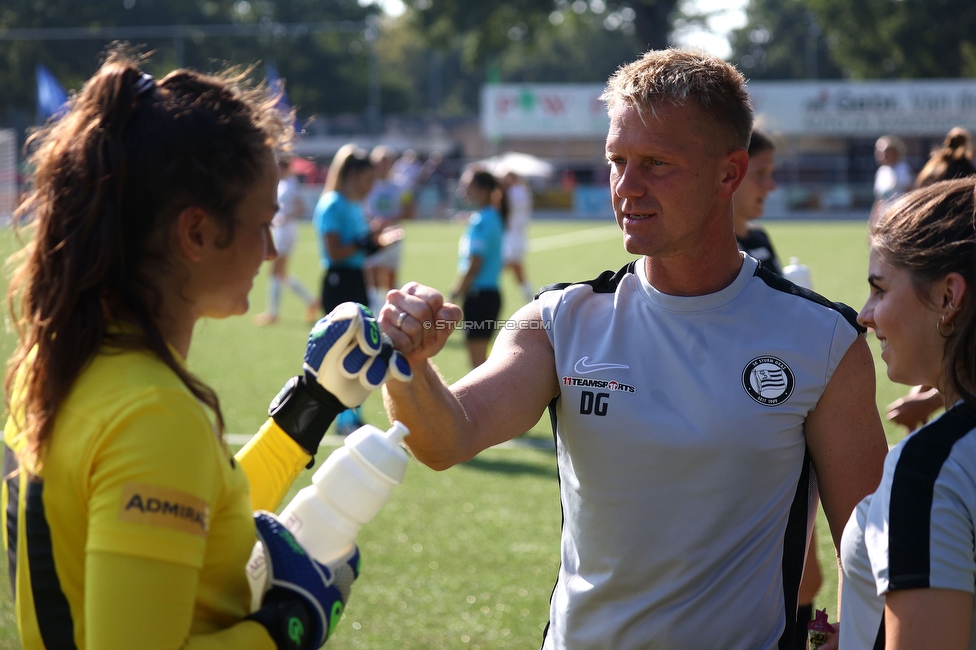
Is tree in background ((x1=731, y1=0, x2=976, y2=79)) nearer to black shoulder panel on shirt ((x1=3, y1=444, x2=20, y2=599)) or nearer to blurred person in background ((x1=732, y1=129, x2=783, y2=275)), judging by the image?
blurred person in background ((x1=732, y1=129, x2=783, y2=275))

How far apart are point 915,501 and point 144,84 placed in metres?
1.46

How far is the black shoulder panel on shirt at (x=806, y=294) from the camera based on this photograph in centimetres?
238

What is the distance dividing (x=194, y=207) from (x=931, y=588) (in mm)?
1376

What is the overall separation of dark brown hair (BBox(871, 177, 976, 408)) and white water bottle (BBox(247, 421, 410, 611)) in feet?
3.37

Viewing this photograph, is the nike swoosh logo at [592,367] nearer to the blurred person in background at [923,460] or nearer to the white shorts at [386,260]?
the blurred person in background at [923,460]

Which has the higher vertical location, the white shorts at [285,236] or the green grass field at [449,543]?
the white shorts at [285,236]

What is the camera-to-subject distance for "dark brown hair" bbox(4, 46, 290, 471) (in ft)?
5.11

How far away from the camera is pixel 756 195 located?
4.84 metres

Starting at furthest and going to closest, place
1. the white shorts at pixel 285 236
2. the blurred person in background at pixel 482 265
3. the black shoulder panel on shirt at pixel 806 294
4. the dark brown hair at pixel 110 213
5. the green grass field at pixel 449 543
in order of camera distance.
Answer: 1. the white shorts at pixel 285 236
2. the blurred person in background at pixel 482 265
3. the green grass field at pixel 449 543
4. the black shoulder panel on shirt at pixel 806 294
5. the dark brown hair at pixel 110 213

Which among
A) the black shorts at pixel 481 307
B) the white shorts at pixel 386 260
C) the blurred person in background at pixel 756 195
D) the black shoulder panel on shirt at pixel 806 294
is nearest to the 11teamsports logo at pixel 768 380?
the black shoulder panel on shirt at pixel 806 294

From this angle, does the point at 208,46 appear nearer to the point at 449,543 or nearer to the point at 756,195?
the point at 449,543

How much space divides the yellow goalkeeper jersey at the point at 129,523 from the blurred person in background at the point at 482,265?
7010 millimetres

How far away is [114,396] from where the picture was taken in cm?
148

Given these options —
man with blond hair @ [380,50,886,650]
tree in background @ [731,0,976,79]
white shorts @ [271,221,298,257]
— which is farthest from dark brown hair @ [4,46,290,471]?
tree in background @ [731,0,976,79]
